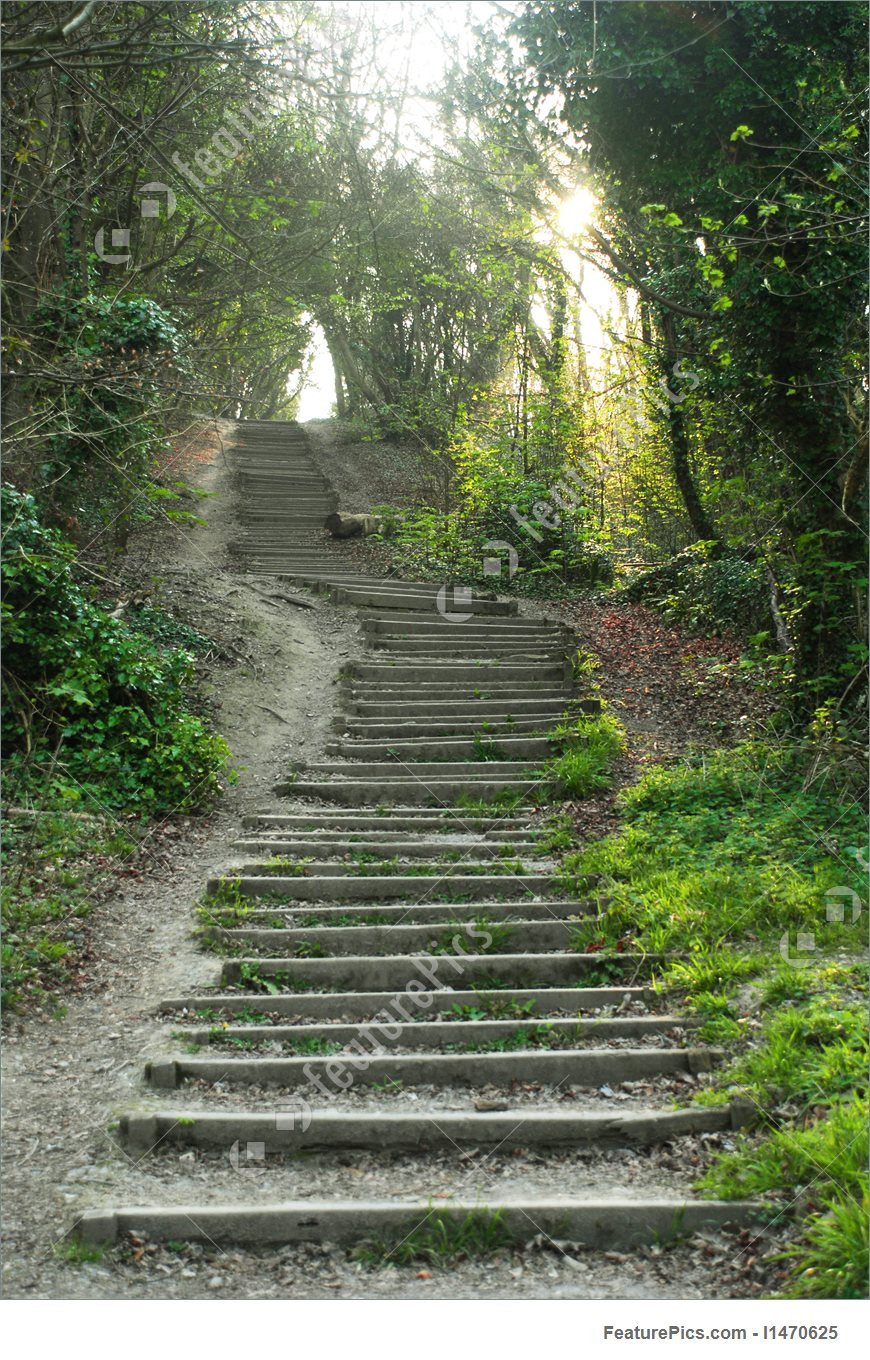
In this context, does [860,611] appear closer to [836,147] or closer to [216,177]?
[836,147]

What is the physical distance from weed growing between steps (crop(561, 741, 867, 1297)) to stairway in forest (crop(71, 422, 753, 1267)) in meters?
0.23

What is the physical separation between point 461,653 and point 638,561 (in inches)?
215

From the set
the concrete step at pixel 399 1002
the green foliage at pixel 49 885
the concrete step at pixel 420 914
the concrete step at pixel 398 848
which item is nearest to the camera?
the concrete step at pixel 399 1002

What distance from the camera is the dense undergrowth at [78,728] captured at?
7512 millimetres

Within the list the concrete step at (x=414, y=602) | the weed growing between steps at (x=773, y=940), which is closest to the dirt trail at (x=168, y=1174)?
the weed growing between steps at (x=773, y=940)

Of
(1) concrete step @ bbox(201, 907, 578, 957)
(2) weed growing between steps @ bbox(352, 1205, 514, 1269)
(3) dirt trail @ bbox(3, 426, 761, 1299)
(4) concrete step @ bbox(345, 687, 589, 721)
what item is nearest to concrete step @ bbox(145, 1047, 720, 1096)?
(3) dirt trail @ bbox(3, 426, 761, 1299)

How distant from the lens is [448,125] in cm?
1848

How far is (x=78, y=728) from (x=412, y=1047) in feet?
14.4

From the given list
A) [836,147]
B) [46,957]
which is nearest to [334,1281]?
[46,957]

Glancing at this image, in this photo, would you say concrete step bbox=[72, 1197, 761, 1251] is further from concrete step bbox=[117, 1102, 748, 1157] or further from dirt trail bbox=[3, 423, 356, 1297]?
concrete step bbox=[117, 1102, 748, 1157]

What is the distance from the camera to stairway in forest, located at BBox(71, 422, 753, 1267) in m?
4.25

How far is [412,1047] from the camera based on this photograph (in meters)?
5.59

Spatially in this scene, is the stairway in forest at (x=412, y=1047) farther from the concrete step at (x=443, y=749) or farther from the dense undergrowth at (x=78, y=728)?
the dense undergrowth at (x=78, y=728)

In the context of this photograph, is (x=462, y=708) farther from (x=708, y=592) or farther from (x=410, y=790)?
(x=708, y=592)
